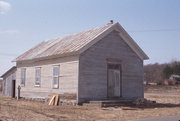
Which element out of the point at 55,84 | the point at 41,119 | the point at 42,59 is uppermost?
the point at 42,59

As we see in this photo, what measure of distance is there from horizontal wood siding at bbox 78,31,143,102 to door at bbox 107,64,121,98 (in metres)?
0.42

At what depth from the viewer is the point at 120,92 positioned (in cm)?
2648

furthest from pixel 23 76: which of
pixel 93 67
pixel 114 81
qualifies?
pixel 114 81

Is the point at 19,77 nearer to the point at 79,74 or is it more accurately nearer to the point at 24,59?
the point at 24,59

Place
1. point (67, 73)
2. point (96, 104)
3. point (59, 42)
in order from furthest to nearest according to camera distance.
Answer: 1. point (59, 42)
2. point (67, 73)
3. point (96, 104)

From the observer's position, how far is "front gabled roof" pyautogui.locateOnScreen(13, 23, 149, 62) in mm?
24578

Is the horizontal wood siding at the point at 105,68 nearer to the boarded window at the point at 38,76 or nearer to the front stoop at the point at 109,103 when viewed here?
the front stoop at the point at 109,103

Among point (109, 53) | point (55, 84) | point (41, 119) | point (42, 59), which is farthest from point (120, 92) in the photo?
point (41, 119)

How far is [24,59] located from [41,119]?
17529mm

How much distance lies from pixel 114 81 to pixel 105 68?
4.57 ft

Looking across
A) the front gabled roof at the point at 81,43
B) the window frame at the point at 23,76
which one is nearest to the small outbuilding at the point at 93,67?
the front gabled roof at the point at 81,43

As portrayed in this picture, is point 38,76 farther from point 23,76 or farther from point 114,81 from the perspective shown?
point 114,81

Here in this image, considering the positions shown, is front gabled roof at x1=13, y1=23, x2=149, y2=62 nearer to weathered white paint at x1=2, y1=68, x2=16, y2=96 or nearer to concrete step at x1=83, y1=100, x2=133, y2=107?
concrete step at x1=83, y1=100, x2=133, y2=107

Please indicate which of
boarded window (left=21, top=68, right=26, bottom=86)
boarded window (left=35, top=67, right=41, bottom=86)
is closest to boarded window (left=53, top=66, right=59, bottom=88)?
boarded window (left=35, top=67, right=41, bottom=86)
